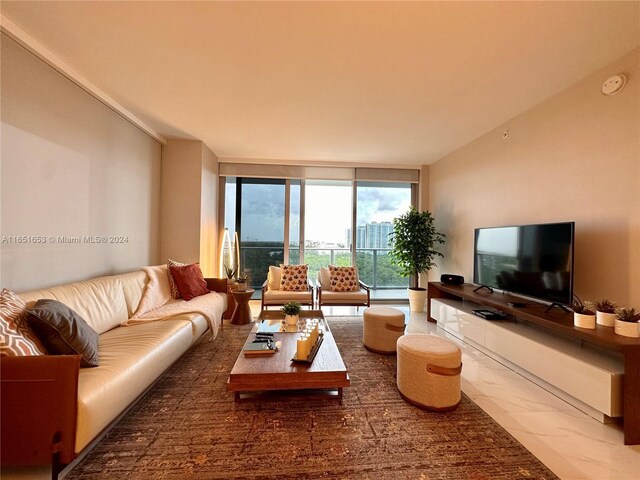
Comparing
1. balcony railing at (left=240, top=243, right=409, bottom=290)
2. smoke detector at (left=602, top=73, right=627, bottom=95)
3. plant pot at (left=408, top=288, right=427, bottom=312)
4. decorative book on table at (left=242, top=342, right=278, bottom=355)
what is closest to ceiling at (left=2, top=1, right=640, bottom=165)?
smoke detector at (left=602, top=73, right=627, bottom=95)

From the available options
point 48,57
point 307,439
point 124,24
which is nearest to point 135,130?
point 48,57

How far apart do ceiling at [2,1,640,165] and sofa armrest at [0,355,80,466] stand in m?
2.15

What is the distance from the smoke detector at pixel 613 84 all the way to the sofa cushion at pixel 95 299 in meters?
4.54

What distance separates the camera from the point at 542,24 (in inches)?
71.2

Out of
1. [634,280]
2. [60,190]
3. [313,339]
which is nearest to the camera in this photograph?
[634,280]

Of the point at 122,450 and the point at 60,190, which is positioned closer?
the point at 122,450

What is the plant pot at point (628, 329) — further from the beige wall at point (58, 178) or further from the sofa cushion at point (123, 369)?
the beige wall at point (58, 178)

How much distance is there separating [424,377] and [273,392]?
45.0 inches

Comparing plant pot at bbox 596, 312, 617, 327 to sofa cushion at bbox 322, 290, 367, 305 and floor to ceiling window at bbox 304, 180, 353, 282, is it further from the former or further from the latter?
floor to ceiling window at bbox 304, 180, 353, 282

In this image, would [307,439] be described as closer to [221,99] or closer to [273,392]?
[273,392]

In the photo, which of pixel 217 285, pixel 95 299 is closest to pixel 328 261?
pixel 217 285

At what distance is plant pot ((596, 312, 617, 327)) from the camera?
1941 millimetres

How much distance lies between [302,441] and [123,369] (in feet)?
3.86

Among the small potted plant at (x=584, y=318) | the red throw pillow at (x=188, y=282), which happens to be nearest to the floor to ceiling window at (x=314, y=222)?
the red throw pillow at (x=188, y=282)
